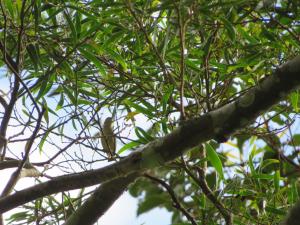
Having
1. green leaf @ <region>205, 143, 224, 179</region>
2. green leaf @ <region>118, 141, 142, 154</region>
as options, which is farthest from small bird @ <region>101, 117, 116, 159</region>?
green leaf @ <region>205, 143, 224, 179</region>

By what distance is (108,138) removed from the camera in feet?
5.47

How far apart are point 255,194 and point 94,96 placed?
2.08ft

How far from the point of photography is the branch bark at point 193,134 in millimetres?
1011

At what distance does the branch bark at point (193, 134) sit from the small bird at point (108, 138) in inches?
13.5

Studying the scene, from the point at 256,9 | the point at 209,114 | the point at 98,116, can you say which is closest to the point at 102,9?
the point at 98,116

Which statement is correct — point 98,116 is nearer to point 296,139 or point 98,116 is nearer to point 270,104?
point 296,139

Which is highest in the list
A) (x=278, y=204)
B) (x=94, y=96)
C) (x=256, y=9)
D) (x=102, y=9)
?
(x=102, y=9)

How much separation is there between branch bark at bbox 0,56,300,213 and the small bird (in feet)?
1.13

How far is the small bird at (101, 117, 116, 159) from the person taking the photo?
1.56 meters

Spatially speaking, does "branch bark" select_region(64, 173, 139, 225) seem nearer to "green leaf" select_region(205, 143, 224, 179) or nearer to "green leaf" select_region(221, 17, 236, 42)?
"green leaf" select_region(205, 143, 224, 179)

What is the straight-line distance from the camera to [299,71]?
0.98 meters

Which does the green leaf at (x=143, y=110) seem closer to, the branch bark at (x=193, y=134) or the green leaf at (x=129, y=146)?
the green leaf at (x=129, y=146)

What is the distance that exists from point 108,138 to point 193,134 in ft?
2.06

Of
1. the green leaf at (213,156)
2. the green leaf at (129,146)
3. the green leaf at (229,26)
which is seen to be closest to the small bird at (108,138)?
the green leaf at (129,146)
